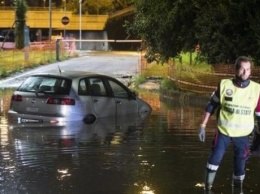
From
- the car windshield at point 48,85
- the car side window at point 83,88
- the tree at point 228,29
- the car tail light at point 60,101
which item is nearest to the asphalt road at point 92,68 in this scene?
the tree at point 228,29

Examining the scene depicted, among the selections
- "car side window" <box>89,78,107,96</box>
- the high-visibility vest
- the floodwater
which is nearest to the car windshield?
"car side window" <box>89,78,107,96</box>

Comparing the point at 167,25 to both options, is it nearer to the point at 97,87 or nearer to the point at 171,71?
the point at 171,71

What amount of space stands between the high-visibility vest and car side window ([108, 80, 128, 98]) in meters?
7.86

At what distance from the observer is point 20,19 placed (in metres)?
45.7

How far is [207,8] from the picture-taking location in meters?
19.5

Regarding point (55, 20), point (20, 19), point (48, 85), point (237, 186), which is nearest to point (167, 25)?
point (48, 85)

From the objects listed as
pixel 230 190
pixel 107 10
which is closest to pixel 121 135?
pixel 230 190

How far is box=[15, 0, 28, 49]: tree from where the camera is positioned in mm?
45000

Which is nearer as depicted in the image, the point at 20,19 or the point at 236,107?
the point at 236,107

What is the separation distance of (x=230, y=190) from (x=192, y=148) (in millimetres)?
3371

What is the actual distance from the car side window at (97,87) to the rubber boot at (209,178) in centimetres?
710

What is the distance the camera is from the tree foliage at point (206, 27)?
61.2 ft

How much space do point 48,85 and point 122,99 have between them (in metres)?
2.18

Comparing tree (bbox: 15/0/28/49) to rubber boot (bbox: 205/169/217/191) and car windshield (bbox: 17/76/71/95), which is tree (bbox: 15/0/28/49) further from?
rubber boot (bbox: 205/169/217/191)
